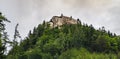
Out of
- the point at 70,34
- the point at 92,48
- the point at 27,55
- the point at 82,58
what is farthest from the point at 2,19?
the point at 70,34

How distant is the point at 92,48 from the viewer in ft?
529

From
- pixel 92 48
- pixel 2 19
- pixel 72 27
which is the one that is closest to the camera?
pixel 2 19

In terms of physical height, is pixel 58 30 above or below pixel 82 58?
above

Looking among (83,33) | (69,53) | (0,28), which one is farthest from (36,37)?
(0,28)

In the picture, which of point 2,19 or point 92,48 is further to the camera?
point 92,48

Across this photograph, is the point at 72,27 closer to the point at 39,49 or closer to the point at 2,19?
the point at 39,49

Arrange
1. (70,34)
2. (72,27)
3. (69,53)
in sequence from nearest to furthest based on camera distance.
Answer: (69,53), (70,34), (72,27)

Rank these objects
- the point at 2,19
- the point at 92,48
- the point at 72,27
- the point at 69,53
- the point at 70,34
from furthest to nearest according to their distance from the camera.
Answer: the point at 72,27, the point at 70,34, the point at 92,48, the point at 69,53, the point at 2,19

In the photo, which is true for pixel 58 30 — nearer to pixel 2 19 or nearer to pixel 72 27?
pixel 72 27

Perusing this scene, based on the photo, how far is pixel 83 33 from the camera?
168875 mm

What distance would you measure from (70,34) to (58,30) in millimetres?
20241

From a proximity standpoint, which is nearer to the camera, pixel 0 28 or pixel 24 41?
pixel 0 28

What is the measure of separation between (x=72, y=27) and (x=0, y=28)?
166610 mm

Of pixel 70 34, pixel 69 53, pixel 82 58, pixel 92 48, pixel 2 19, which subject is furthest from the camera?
pixel 70 34
